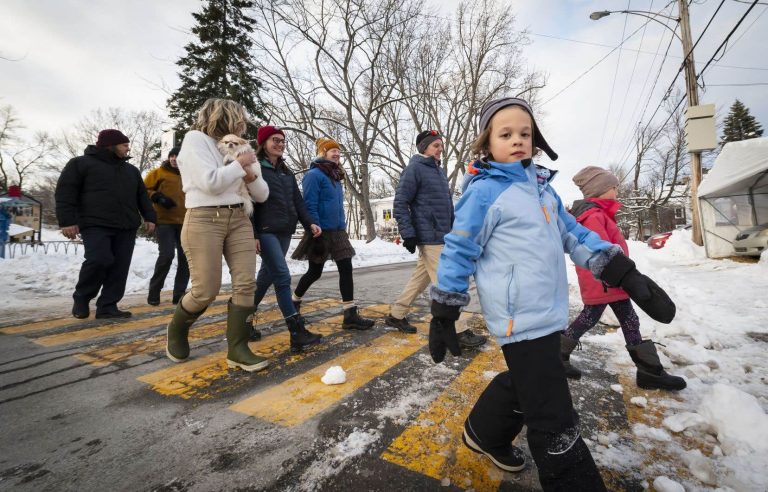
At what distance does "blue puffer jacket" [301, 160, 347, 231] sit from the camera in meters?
3.56

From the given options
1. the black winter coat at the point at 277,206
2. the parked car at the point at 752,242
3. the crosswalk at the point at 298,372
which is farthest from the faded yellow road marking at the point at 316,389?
the parked car at the point at 752,242

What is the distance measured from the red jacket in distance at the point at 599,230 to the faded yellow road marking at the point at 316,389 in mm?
1463

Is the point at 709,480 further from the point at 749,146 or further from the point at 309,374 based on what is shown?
the point at 749,146

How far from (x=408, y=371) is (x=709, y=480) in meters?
1.63

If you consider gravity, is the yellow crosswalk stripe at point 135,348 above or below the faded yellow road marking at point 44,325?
below

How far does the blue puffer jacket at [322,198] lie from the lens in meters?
3.56

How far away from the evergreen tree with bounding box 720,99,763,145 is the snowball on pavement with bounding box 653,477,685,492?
53221mm

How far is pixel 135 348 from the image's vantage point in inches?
119

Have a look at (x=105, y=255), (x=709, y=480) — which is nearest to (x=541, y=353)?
(x=709, y=480)

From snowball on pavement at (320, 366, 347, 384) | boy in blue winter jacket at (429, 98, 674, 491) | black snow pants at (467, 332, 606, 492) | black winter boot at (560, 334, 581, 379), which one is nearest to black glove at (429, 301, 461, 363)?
boy in blue winter jacket at (429, 98, 674, 491)

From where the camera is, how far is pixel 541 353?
133 cm

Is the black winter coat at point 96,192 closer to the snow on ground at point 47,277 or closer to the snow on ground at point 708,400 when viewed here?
the snow on ground at point 47,277

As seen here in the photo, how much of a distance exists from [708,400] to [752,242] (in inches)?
456

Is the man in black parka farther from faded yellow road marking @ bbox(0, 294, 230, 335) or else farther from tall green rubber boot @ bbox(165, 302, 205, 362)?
tall green rubber boot @ bbox(165, 302, 205, 362)
